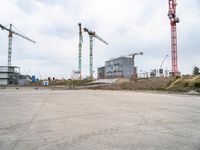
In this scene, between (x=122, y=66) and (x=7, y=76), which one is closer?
(x=7, y=76)

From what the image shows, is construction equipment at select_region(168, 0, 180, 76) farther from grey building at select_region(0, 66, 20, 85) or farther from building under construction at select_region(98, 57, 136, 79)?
grey building at select_region(0, 66, 20, 85)

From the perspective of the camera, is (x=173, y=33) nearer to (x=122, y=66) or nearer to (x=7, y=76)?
(x=122, y=66)

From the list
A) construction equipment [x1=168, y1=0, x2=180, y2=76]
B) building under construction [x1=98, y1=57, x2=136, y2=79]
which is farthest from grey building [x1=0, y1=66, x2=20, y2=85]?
construction equipment [x1=168, y1=0, x2=180, y2=76]

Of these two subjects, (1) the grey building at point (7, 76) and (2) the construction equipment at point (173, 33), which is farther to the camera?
(1) the grey building at point (7, 76)

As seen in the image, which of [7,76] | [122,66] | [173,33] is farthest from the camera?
[122,66]

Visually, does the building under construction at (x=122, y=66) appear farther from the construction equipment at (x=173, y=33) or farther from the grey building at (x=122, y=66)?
the construction equipment at (x=173, y=33)

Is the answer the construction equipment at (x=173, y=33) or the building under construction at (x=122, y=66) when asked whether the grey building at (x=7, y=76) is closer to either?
the building under construction at (x=122, y=66)

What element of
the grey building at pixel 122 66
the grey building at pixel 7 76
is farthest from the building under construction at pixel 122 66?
the grey building at pixel 7 76

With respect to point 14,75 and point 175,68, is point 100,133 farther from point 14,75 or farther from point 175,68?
point 14,75

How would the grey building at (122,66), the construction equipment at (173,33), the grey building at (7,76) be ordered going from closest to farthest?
the construction equipment at (173,33) → the grey building at (7,76) → the grey building at (122,66)

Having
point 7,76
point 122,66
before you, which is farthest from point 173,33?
point 7,76

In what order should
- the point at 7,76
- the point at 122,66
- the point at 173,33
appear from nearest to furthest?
the point at 173,33
the point at 7,76
the point at 122,66

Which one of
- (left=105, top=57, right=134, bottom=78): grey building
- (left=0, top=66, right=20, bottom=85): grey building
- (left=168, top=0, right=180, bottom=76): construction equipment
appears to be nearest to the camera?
(left=168, top=0, right=180, bottom=76): construction equipment

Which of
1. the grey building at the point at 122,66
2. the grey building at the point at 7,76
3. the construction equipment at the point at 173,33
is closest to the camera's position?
the construction equipment at the point at 173,33
